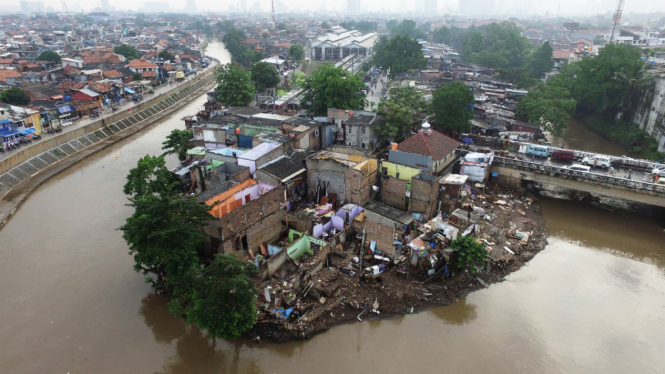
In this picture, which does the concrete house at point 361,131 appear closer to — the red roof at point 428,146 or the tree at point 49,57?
the red roof at point 428,146

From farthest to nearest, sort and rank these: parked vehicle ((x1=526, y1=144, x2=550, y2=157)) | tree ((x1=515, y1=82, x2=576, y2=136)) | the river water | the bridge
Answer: tree ((x1=515, y1=82, x2=576, y2=136)) → parked vehicle ((x1=526, y1=144, x2=550, y2=157)) → the bridge → the river water

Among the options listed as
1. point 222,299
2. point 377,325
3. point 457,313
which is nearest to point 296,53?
point 457,313

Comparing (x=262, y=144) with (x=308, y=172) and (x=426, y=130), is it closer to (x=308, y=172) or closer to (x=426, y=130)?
(x=308, y=172)

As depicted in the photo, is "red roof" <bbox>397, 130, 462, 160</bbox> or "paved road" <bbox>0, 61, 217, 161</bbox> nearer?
"red roof" <bbox>397, 130, 462, 160</bbox>

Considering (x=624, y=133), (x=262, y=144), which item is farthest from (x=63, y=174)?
(x=624, y=133)

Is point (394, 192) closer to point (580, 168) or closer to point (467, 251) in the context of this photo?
point (467, 251)

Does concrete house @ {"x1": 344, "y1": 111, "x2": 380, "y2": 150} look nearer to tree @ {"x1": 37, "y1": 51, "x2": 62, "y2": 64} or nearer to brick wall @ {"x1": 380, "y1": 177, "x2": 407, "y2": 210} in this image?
brick wall @ {"x1": 380, "y1": 177, "x2": 407, "y2": 210}

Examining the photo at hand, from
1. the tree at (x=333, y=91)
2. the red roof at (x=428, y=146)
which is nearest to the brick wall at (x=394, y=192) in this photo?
the red roof at (x=428, y=146)

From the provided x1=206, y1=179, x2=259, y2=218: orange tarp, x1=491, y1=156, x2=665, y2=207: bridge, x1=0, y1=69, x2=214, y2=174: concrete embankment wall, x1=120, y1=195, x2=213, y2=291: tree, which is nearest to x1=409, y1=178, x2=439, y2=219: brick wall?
x1=491, y1=156, x2=665, y2=207: bridge
